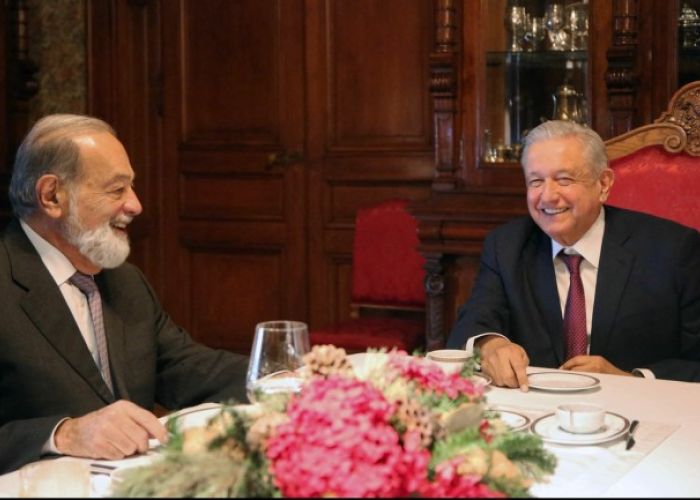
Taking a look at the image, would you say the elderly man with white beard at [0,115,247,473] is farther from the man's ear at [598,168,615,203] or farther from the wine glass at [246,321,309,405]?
the man's ear at [598,168,615,203]

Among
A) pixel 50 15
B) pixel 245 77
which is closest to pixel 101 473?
pixel 245 77

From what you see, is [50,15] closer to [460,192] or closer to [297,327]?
[460,192]

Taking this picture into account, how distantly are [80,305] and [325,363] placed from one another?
3.71 ft

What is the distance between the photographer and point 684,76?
13.6 feet

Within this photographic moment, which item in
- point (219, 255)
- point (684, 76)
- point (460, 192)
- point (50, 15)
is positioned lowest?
point (219, 255)

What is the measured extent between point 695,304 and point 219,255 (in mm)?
3093

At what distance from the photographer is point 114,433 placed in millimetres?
1745

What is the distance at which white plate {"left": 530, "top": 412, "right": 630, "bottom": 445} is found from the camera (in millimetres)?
1770

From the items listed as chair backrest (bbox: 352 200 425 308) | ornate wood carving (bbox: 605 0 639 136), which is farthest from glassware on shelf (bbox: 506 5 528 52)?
chair backrest (bbox: 352 200 425 308)

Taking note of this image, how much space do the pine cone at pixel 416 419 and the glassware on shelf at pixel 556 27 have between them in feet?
10.8

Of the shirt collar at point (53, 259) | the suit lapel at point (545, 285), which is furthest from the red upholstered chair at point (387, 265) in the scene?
the shirt collar at point (53, 259)

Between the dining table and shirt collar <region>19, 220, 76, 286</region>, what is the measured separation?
71 cm

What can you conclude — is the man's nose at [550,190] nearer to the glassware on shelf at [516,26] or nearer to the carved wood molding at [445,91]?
the carved wood molding at [445,91]

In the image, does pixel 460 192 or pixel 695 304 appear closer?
pixel 695 304
